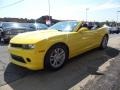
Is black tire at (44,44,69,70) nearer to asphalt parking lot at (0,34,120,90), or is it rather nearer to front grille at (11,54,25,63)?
asphalt parking lot at (0,34,120,90)

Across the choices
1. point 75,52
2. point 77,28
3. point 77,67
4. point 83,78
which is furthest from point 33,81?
point 77,28

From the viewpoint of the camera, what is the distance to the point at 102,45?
7.77m

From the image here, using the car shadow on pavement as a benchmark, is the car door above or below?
above

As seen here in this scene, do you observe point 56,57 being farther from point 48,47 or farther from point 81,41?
point 81,41

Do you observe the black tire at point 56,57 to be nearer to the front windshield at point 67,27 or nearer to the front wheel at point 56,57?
the front wheel at point 56,57

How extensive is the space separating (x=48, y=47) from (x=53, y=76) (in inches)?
29.3

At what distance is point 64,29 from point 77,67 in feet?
4.47

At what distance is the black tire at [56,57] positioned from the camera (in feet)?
15.3

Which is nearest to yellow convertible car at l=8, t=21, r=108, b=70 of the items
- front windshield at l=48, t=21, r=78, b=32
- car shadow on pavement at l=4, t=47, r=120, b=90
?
front windshield at l=48, t=21, r=78, b=32

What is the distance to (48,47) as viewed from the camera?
4594 millimetres

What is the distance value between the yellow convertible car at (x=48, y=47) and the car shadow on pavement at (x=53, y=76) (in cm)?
23

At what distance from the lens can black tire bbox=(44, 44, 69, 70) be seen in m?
4.66

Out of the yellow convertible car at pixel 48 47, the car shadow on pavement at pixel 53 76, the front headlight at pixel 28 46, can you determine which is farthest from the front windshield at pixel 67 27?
the front headlight at pixel 28 46

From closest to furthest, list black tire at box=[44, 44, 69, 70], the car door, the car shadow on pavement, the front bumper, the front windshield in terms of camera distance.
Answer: the car shadow on pavement
the front bumper
black tire at box=[44, 44, 69, 70]
the car door
the front windshield
